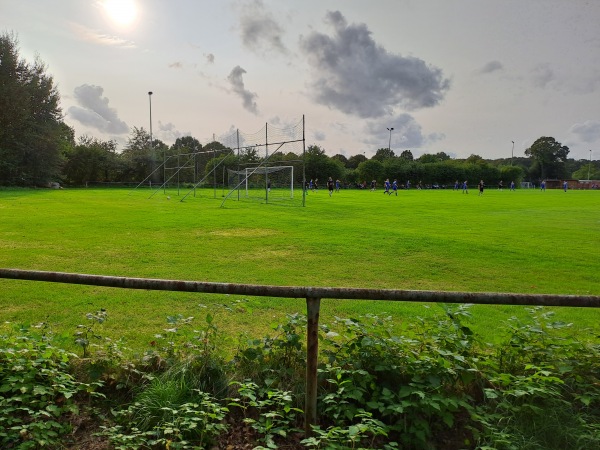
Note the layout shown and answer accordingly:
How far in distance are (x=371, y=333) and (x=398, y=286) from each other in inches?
171

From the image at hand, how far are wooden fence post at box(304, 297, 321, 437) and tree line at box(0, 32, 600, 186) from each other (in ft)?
61.5

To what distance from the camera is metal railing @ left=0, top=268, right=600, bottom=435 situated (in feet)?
9.15

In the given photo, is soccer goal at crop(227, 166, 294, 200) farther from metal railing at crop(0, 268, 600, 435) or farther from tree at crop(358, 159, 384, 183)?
tree at crop(358, 159, 384, 183)

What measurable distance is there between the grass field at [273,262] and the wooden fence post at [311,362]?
7.19ft

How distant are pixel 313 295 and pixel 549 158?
449 feet

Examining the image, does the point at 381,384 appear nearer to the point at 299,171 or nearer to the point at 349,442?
the point at 349,442

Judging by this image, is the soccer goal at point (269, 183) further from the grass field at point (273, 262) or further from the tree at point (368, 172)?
the tree at point (368, 172)

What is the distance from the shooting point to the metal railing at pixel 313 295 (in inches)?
110

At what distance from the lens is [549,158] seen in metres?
120

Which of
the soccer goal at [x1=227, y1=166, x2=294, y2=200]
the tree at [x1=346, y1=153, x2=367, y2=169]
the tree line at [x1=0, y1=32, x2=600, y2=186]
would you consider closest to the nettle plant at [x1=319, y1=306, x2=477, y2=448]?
the tree line at [x1=0, y1=32, x2=600, y2=186]

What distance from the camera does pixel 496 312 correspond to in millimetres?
6277

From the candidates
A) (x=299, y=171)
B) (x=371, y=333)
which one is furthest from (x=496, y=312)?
(x=299, y=171)

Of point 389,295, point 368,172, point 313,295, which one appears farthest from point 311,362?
point 368,172

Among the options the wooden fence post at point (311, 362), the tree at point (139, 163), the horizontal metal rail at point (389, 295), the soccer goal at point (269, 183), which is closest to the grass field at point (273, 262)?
the horizontal metal rail at point (389, 295)
